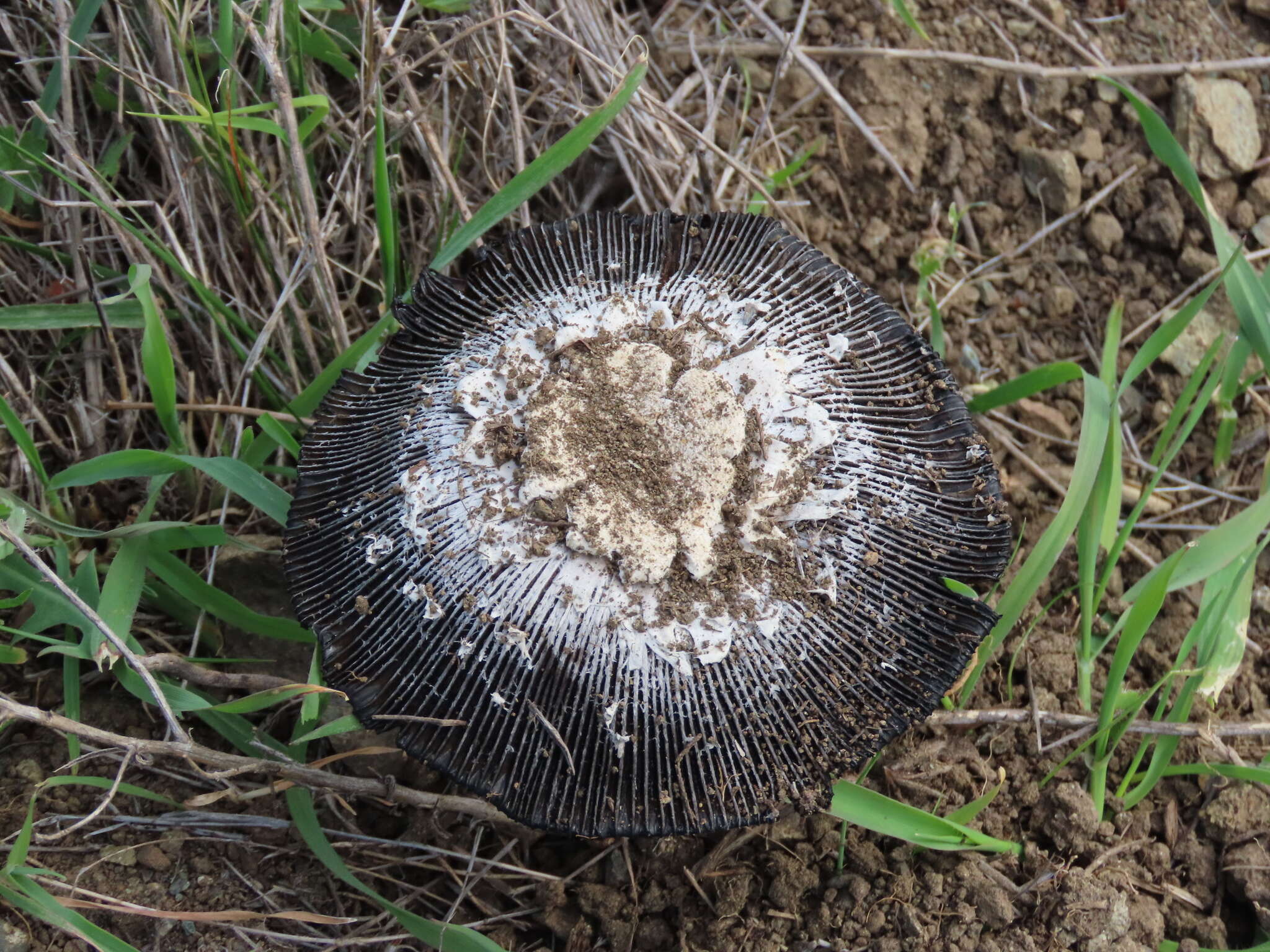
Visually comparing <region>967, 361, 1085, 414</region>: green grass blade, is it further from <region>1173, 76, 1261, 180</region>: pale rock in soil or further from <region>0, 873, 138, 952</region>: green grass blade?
<region>0, 873, 138, 952</region>: green grass blade

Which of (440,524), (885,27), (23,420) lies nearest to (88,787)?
(23,420)

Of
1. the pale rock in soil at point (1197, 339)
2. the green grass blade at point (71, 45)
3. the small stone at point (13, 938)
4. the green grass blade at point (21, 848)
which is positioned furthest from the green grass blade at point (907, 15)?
the small stone at point (13, 938)

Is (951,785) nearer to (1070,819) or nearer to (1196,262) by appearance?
(1070,819)

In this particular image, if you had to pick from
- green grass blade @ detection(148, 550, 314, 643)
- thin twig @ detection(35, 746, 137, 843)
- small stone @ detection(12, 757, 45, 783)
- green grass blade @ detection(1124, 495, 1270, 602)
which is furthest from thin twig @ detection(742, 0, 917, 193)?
small stone @ detection(12, 757, 45, 783)

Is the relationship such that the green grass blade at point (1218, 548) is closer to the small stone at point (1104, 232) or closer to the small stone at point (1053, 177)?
the small stone at point (1104, 232)

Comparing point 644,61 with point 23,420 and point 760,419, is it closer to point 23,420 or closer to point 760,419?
point 760,419
